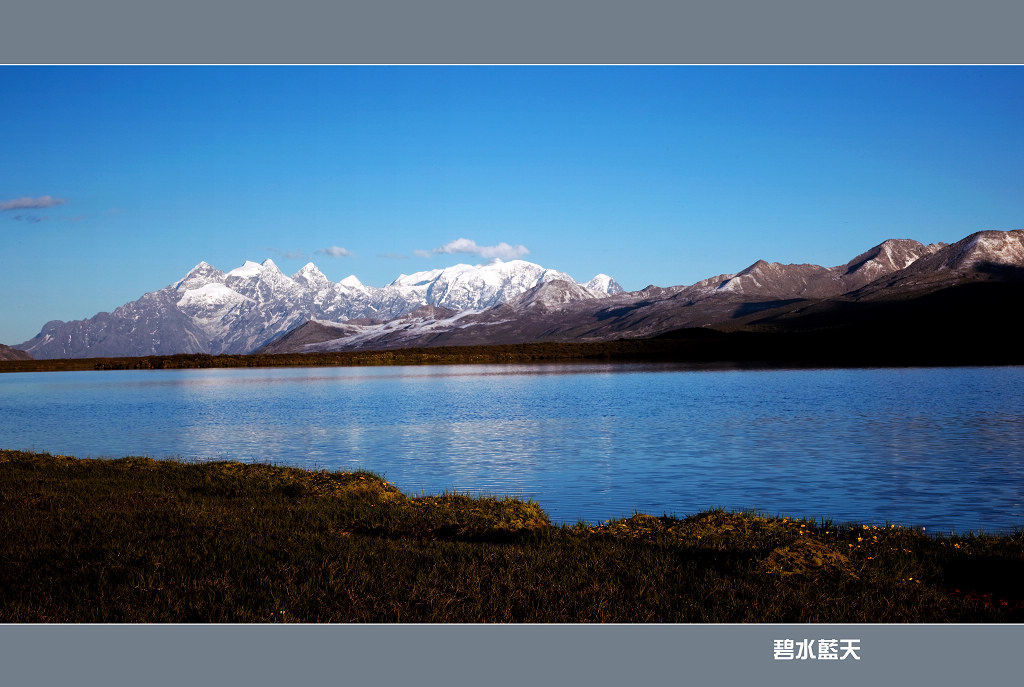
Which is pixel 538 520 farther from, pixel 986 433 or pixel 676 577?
pixel 986 433

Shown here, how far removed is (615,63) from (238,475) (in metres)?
20.9

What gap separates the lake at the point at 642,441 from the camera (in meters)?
32.6

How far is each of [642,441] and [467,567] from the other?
34.0 meters

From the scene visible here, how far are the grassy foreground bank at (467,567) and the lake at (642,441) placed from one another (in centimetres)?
792

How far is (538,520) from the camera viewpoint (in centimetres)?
2348

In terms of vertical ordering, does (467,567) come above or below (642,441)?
above

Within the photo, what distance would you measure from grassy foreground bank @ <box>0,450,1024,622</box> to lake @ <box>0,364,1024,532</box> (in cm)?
792

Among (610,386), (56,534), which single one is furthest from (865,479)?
(610,386)

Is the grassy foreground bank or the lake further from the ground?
the grassy foreground bank

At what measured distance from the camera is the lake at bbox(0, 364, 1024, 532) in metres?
32.6

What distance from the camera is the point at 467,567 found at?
692 inches

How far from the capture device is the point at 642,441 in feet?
165

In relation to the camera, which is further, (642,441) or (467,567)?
(642,441)

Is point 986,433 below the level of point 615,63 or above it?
below
